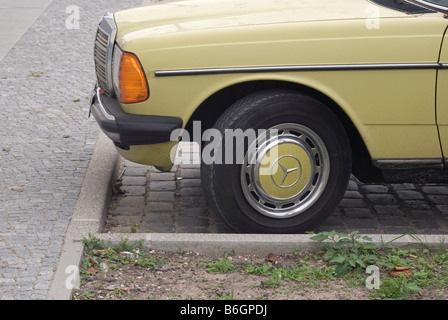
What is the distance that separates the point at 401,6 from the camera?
5535 millimetres

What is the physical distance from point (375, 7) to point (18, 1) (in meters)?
10.3

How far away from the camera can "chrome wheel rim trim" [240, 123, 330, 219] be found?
17.4ft

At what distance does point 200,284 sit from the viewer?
4.78 metres

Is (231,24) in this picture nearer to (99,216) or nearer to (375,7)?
(375,7)

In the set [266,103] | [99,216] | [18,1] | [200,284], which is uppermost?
[18,1]

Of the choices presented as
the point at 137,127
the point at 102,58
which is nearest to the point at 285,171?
the point at 137,127

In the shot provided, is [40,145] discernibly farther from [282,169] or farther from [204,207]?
[282,169]

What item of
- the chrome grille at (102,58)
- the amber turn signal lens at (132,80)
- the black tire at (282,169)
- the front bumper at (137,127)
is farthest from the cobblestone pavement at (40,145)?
the black tire at (282,169)

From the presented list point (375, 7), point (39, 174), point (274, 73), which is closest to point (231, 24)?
point (274, 73)

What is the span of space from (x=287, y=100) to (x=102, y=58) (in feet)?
4.46

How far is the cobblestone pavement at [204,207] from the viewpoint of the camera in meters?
5.84

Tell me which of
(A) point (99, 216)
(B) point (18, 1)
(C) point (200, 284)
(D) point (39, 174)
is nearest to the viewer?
(C) point (200, 284)

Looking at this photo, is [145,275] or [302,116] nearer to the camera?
[145,275]

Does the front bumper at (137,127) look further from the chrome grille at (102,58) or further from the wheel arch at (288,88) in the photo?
the chrome grille at (102,58)
